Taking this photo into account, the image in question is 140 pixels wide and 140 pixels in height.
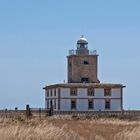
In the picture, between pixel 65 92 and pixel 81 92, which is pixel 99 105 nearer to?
pixel 81 92

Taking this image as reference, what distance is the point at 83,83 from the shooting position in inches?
2785

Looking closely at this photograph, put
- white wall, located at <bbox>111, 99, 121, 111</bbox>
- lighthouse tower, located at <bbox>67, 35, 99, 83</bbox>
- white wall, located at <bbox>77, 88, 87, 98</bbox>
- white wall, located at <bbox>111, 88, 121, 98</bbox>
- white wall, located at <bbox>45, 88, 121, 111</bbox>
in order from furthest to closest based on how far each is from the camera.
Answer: lighthouse tower, located at <bbox>67, 35, 99, 83</bbox> < white wall, located at <bbox>111, 88, 121, 98</bbox> < white wall, located at <bbox>111, 99, 121, 111</bbox> < white wall, located at <bbox>77, 88, 87, 98</bbox> < white wall, located at <bbox>45, 88, 121, 111</bbox>

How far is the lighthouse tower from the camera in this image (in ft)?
240

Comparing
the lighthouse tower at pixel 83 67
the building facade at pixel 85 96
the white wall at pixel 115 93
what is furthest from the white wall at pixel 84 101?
the lighthouse tower at pixel 83 67

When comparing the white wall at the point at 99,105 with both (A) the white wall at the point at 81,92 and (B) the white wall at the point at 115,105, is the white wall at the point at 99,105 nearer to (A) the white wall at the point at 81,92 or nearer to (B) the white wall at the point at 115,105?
(B) the white wall at the point at 115,105

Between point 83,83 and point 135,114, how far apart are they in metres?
11.2

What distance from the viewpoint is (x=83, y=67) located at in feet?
241

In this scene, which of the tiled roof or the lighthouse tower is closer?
the tiled roof

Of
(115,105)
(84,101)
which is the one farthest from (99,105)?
(115,105)

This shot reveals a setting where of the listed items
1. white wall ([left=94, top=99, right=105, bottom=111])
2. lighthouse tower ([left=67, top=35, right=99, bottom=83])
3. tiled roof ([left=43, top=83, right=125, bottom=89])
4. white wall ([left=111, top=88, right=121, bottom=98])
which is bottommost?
white wall ([left=94, top=99, right=105, bottom=111])

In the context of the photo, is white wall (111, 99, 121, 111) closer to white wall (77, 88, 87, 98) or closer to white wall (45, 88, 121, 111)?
white wall (45, 88, 121, 111)

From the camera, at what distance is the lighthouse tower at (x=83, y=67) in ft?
240

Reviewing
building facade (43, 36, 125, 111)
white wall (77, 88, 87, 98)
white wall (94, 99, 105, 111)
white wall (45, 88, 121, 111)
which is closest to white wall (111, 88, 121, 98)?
building facade (43, 36, 125, 111)

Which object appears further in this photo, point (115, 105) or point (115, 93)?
point (115, 93)
